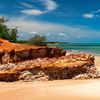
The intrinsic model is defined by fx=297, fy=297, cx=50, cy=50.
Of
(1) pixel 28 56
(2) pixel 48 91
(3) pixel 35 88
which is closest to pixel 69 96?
(2) pixel 48 91

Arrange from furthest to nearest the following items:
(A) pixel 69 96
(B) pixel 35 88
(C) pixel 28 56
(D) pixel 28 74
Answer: (C) pixel 28 56 < (D) pixel 28 74 < (B) pixel 35 88 < (A) pixel 69 96

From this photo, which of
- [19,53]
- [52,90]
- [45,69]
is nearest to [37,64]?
[45,69]

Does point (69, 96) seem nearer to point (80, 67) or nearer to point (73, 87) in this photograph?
point (73, 87)

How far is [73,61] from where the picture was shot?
14.2 meters

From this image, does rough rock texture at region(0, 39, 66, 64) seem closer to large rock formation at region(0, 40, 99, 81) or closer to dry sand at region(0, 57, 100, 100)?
large rock formation at region(0, 40, 99, 81)

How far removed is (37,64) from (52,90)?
279 centimetres

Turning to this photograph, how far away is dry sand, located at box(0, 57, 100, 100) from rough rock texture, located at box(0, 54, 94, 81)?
0.61 metres

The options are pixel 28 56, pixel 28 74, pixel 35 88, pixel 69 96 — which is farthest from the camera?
pixel 28 56

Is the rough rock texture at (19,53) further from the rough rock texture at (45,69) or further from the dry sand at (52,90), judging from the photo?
the dry sand at (52,90)

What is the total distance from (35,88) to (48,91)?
2.62 feet

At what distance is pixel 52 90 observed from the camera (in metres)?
11.3

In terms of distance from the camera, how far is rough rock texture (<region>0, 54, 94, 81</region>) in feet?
44.1

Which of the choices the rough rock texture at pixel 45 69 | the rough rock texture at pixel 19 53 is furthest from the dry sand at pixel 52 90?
the rough rock texture at pixel 19 53

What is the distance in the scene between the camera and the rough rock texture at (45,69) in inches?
530
